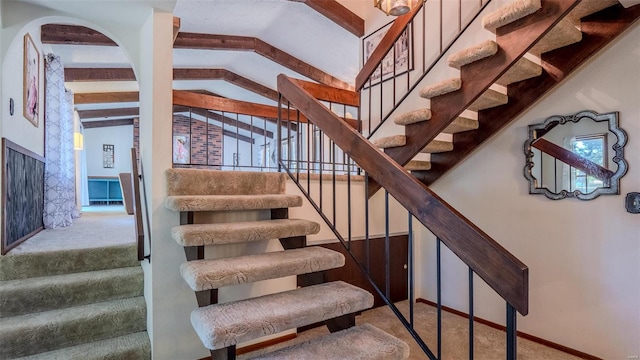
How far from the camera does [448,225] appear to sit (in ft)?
3.65

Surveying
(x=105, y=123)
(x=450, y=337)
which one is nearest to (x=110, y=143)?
(x=105, y=123)

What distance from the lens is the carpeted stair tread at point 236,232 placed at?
1655mm

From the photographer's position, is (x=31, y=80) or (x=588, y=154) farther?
(x=31, y=80)

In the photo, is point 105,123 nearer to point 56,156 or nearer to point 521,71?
point 56,156

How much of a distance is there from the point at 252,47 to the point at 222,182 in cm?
360

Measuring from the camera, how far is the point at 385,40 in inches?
94.5

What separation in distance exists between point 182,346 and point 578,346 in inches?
106

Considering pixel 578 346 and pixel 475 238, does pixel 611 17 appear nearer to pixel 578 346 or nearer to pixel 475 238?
pixel 475 238

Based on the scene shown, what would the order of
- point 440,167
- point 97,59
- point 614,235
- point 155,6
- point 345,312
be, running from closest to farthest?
point 345,312
point 155,6
point 614,235
point 440,167
point 97,59

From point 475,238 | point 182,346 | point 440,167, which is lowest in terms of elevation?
point 182,346

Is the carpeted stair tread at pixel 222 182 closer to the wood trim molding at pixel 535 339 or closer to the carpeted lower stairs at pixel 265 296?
the carpeted lower stairs at pixel 265 296

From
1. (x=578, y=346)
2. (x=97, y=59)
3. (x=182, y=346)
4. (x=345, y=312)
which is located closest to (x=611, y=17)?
(x=578, y=346)

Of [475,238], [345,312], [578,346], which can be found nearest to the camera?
[475,238]

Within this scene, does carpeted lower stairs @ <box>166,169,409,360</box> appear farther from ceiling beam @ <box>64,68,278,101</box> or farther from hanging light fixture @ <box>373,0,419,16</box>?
ceiling beam @ <box>64,68,278,101</box>
